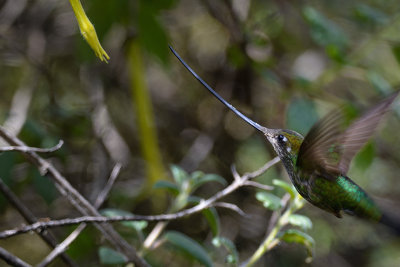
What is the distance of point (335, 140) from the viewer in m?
1.28

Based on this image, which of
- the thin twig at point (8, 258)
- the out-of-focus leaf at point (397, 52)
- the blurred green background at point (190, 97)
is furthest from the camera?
the blurred green background at point (190, 97)

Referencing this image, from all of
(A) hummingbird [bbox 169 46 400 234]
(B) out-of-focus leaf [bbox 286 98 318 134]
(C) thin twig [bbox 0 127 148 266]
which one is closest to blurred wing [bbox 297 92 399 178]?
(A) hummingbird [bbox 169 46 400 234]

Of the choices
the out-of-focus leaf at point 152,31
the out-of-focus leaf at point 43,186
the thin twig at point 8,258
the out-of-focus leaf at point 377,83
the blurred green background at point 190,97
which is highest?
the thin twig at point 8,258

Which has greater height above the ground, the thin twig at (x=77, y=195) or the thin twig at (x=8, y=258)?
the thin twig at (x=8, y=258)

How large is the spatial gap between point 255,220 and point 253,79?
87 centimetres

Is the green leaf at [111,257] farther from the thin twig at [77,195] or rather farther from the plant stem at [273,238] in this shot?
the plant stem at [273,238]

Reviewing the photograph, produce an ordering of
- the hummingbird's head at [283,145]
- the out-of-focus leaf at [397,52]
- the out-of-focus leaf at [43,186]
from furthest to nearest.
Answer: the out-of-focus leaf at [397,52]
the out-of-focus leaf at [43,186]
the hummingbird's head at [283,145]

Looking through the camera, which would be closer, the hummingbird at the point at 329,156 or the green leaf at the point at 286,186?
the hummingbird at the point at 329,156

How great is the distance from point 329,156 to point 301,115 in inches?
32.8

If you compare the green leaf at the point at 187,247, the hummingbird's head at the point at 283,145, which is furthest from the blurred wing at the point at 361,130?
the green leaf at the point at 187,247

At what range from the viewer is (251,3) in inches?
136

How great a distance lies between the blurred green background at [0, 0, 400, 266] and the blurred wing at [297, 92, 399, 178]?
74cm

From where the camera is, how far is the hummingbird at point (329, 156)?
4.02ft

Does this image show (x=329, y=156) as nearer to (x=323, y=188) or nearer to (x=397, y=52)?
(x=323, y=188)
